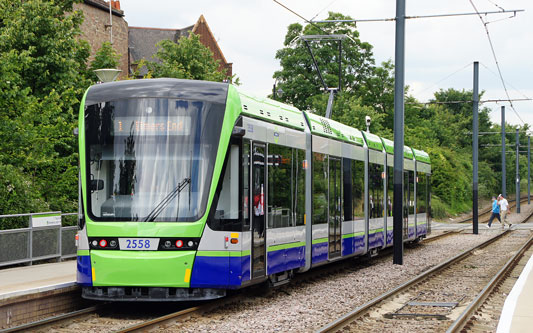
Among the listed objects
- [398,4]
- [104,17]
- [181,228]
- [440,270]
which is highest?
[104,17]

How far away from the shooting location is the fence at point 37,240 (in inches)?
595

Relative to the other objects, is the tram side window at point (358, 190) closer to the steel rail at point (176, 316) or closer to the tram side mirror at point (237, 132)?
the steel rail at point (176, 316)

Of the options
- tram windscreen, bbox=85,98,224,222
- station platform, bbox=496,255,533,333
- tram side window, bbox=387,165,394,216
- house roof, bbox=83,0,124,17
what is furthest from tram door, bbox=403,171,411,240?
house roof, bbox=83,0,124,17

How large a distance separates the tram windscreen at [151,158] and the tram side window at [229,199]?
24 cm

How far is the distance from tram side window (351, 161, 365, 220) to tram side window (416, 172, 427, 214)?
7.48 m

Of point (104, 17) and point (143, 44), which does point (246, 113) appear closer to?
point (104, 17)

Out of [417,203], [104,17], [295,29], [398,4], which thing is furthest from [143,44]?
[398,4]

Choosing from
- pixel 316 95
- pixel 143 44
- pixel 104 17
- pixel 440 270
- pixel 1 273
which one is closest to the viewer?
pixel 1 273

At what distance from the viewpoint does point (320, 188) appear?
1579 cm

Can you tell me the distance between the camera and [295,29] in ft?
212

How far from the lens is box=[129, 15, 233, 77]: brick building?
6050cm

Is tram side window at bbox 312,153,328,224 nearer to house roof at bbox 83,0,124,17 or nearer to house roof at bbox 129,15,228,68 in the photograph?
house roof at bbox 83,0,124,17

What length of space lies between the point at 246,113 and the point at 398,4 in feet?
31.9

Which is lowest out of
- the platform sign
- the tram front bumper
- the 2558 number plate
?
the tram front bumper
